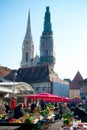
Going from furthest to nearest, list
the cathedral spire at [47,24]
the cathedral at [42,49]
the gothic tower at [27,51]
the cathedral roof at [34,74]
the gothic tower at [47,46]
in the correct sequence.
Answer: the cathedral spire at [47,24] → the gothic tower at [27,51] → the cathedral at [42,49] → the gothic tower at [47,46] → the cathedral roof at [34,74]

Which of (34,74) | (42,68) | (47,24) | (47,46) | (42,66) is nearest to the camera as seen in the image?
(34,74)

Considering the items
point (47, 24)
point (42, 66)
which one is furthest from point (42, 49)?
point (42, 66)

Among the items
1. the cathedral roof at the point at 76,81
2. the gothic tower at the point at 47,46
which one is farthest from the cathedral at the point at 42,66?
the cathedral roof at the point at 76,81

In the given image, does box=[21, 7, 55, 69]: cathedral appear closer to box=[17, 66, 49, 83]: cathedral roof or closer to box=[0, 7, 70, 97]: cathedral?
box=[0, 7, 70, 97]: cathedral

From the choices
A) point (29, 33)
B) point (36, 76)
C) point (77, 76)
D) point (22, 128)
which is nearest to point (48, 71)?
point (36, 76)

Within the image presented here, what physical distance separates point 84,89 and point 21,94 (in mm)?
28939

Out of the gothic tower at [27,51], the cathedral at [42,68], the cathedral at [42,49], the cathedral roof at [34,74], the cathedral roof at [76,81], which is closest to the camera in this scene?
the cathedral at [42,68]

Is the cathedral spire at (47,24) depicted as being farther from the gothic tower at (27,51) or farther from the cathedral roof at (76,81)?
the cathedral roof at (76,81)

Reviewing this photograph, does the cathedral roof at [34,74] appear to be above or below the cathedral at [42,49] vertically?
below

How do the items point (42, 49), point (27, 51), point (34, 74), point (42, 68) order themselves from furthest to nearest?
point (27, 51) → point (42, 49) → point (42, 68) → point (34, 74)

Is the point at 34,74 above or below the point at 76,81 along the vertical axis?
below

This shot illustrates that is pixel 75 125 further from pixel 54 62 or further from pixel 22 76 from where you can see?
pixel 54 62

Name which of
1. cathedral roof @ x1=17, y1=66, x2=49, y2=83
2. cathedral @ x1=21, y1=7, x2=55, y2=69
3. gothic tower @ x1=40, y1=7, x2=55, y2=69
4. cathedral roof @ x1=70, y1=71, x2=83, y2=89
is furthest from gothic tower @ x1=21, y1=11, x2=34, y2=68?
cathedral roof @ x1=17, y1=66, x2=49, y2=83

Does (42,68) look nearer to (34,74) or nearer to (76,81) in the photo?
(34,74)
